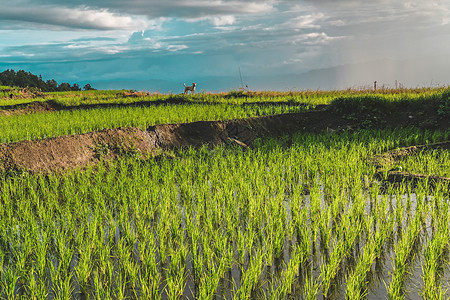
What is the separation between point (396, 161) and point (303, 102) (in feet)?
23.2

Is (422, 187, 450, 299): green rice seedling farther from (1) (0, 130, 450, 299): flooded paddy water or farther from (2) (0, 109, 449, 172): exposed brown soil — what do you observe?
(2) (0, 109, 449, 172): exposed brown soil

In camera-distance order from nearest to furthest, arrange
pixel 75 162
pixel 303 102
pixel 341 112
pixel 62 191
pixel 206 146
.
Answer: pixel 62 191 → pixel 75 162 → pixel 206 146 → pixel 341 112 → pixel 303 102

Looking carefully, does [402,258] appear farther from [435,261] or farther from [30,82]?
[30,82]

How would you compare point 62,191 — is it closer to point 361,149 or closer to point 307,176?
point 307,176

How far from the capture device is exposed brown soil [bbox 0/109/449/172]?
764 centimetres

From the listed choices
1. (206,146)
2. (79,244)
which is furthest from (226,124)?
(79,244)

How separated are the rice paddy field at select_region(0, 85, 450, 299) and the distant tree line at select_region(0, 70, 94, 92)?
1196 inches

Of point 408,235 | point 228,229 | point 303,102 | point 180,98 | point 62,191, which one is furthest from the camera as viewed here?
point 180,98

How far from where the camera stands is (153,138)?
9.79m

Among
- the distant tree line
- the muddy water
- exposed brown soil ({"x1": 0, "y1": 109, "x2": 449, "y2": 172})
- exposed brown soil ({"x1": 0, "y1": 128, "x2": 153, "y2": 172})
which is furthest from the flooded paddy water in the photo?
the distant tree line

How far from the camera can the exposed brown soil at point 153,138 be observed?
7.64 meters

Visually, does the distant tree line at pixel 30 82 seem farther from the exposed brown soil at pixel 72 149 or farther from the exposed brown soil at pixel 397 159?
the exposed brown soil at pixel 397 159

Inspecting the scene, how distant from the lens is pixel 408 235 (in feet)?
13.2

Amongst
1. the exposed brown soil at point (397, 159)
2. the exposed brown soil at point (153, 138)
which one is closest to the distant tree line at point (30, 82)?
the exposed brown soil at point (153, 138)
